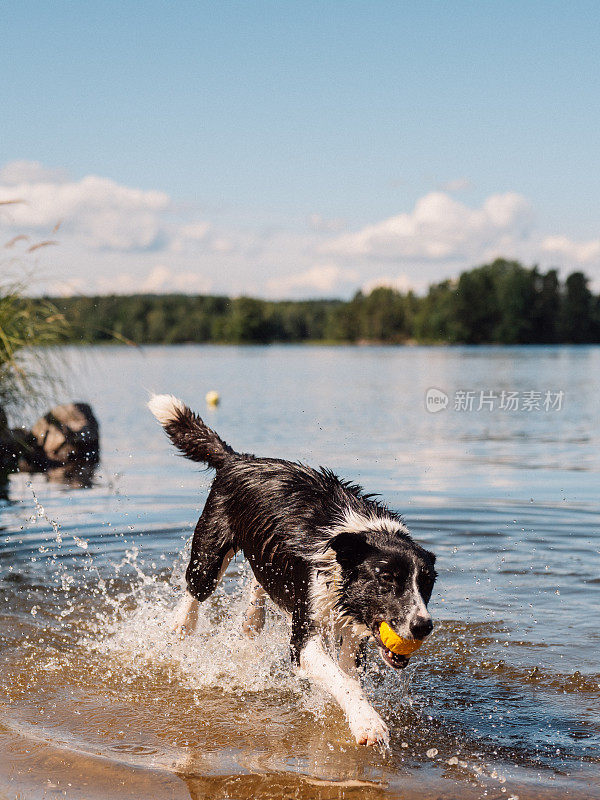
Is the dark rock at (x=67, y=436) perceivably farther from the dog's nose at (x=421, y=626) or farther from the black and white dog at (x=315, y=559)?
the dog's nose at (x=421, y=626)

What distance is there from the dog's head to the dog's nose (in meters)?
0.02

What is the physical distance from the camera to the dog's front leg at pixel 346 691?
416 cm

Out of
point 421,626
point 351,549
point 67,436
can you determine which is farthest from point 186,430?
point 67,436

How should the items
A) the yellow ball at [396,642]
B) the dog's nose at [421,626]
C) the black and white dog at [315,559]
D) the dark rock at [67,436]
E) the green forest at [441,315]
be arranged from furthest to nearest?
the green forest at [441,315] → the dark rock at [67,436] → the black and white dog at [315,559] → the yellow ball at [396,642] → the dog's nose at [421,626]

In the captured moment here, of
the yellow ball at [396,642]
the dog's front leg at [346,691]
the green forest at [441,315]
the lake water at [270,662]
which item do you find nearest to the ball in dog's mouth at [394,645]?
the yellow ball at [396,642]

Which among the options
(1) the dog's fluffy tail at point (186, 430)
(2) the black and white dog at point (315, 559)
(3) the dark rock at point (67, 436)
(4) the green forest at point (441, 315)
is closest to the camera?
(2) the black and white dog at point (315, 559)

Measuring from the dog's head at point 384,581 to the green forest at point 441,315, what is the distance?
79.9m

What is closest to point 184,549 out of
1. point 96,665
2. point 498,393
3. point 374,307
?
point 96,665

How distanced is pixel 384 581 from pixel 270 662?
67.4 inches

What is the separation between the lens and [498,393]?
90.4ft

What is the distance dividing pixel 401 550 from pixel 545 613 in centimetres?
270

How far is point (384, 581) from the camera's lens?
4.31 metres

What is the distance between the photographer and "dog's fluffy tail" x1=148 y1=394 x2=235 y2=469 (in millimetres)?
6184

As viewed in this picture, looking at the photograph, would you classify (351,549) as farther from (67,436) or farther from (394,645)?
(67,436)
